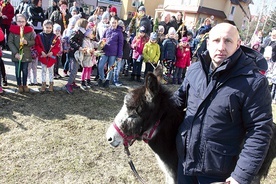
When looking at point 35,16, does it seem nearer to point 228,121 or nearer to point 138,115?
point 138,115

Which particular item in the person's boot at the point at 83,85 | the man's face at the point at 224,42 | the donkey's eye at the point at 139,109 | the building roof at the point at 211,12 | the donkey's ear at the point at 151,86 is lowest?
the person's boot at the point at 83,85

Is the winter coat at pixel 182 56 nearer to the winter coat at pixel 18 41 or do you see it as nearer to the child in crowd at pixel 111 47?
the child in crowd at pixel 111 47

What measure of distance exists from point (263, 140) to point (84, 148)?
318cm

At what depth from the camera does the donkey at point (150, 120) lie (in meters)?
2.21

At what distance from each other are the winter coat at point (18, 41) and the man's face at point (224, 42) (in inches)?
194

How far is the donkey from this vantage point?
2215 mm

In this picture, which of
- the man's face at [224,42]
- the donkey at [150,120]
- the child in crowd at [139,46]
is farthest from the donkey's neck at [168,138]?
the child in crowd at [139,46]

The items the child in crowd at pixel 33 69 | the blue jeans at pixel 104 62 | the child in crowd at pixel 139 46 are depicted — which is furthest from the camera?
the child in crowd at pixel 139 46

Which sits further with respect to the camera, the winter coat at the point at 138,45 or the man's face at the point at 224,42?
the winter coat at the point at 138,45

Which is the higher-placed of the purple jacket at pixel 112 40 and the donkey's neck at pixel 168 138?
the purple jacket at pixel 112 40

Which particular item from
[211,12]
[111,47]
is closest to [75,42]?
[111,47]

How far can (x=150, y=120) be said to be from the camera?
2.28 metres

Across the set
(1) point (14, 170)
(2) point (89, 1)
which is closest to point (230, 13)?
(2) point (89, 1)

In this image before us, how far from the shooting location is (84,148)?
4207mm
